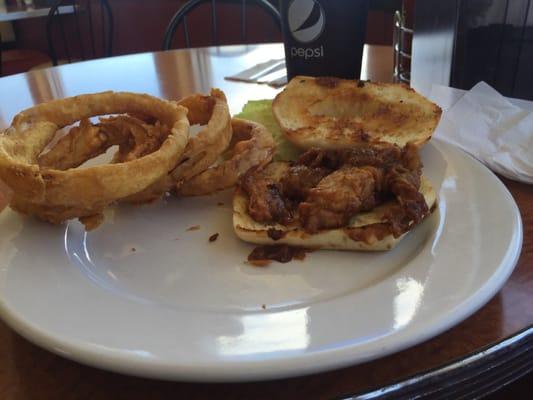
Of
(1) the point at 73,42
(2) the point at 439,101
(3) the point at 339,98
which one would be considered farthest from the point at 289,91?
(1) the point at 73,42

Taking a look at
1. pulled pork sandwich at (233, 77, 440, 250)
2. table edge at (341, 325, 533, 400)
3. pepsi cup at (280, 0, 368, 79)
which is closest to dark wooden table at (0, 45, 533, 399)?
table edge at (341, 325, 533, 400)

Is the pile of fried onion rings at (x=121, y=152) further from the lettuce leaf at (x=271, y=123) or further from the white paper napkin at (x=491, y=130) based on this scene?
the white paper napkin at (x=491, y=130)

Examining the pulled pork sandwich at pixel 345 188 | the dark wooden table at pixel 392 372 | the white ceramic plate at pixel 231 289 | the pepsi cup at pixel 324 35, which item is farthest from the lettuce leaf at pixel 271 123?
the dark wooden table at pixel 392 372

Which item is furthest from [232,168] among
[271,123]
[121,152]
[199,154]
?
[271,123]

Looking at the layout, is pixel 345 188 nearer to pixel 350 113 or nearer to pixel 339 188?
pixel 339 188

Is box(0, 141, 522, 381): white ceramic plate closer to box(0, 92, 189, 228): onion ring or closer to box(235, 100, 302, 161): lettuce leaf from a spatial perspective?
box(0, 92, 189, 228): onion ring
